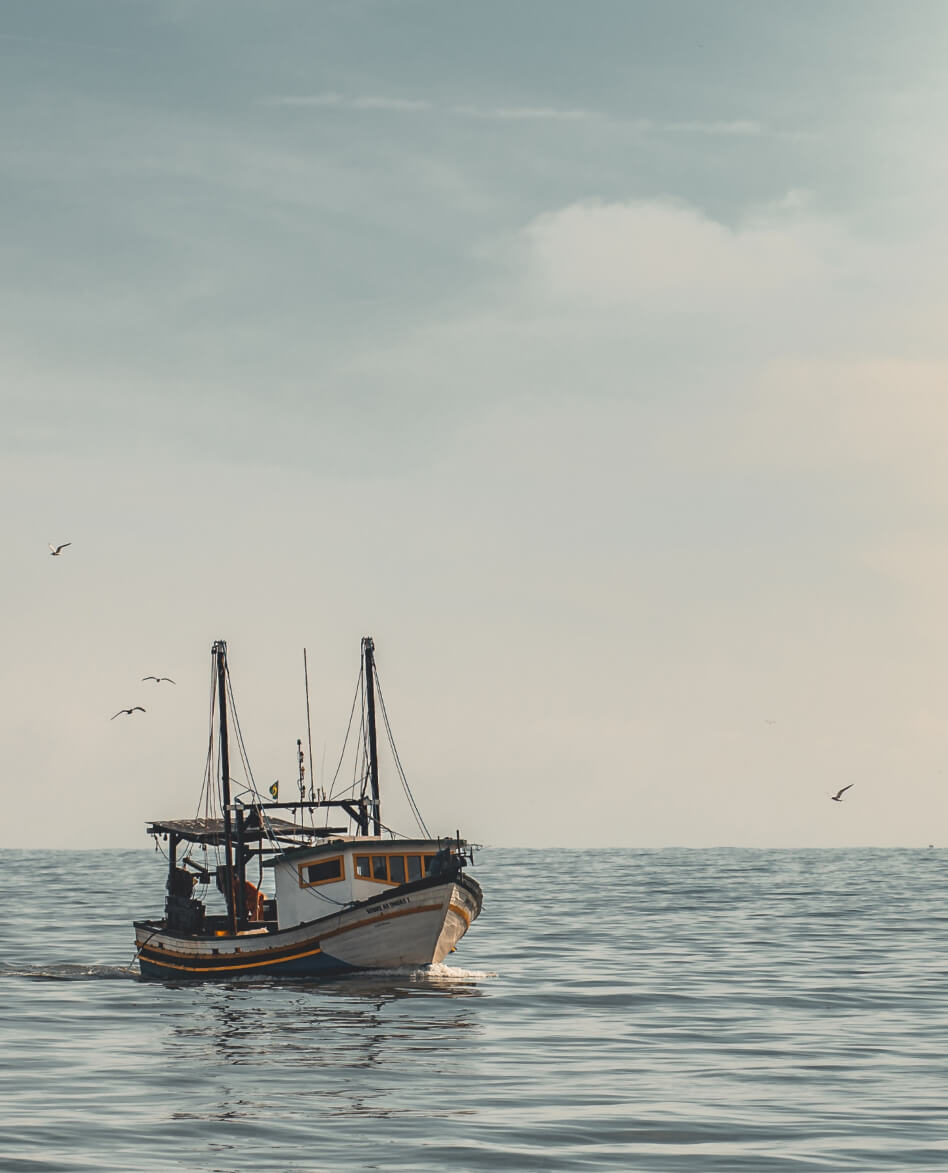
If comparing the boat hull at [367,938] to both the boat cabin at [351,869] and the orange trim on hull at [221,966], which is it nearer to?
the orange trim on hull at [221,966]

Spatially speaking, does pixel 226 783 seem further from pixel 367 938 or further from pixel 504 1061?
pixel 504 1061

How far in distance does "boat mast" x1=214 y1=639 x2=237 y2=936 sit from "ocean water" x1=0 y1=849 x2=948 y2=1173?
12.7ft

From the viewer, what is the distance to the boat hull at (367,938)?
46.7 m

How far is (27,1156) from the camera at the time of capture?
22.1 m

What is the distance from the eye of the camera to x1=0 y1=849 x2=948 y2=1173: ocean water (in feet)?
75.3

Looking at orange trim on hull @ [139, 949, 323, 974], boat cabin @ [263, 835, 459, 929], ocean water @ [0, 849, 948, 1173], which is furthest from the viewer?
boat cabin @ [263, 835, 459, 929]

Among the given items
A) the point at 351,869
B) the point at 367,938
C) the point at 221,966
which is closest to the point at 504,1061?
the point at 367,938

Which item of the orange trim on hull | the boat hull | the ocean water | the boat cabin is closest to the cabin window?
the boat cabin

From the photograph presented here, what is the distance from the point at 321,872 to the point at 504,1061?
17.9 metres

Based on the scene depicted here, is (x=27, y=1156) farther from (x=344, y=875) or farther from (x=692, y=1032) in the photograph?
(x=344, y=875)

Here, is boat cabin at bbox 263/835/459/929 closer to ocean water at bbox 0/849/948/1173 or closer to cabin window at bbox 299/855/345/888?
cabin window at bbox 299/855/345/888

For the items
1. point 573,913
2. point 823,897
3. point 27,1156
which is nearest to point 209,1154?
point 27,1156

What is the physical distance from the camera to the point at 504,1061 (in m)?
31.5

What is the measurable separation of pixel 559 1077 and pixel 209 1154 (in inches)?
373
